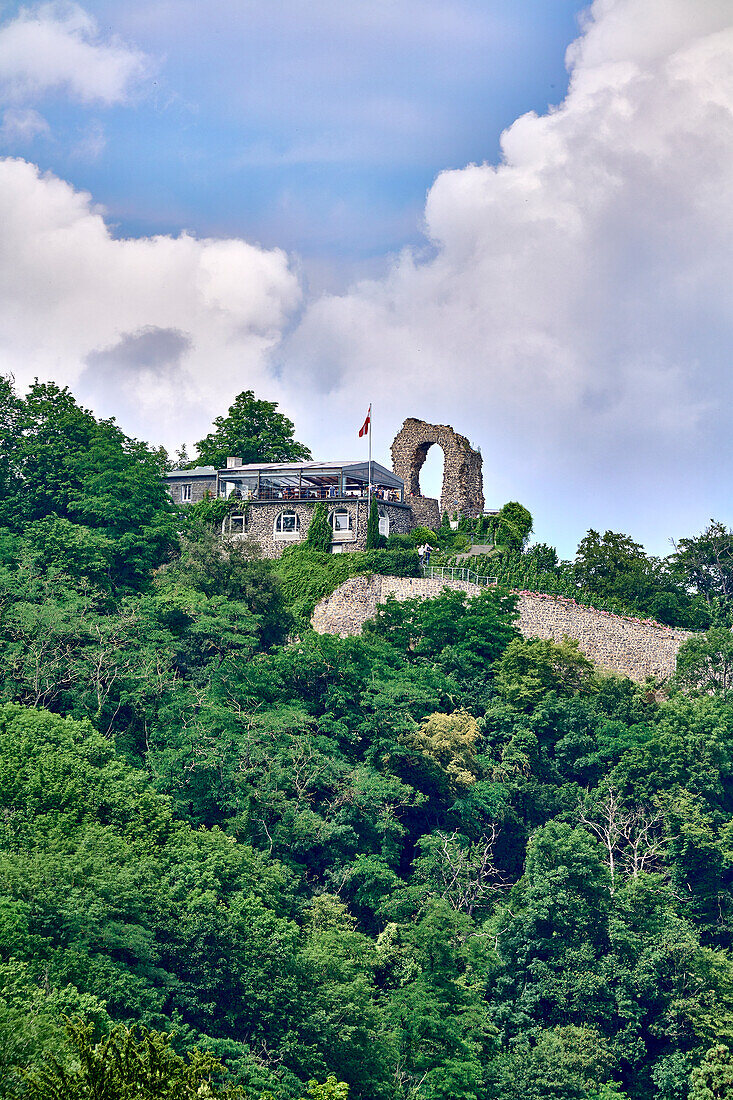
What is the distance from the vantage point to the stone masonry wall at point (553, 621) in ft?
182

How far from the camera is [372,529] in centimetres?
6016

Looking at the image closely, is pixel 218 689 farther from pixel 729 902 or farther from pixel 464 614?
pixel 729 902

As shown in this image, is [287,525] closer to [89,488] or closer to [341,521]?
[341,521]

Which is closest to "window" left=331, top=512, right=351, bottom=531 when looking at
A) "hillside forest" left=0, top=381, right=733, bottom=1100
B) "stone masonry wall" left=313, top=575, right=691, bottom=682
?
"hillside forest" left=0, top=381, right=733, bottom=1100

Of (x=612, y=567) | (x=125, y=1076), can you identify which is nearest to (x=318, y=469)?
(x=612, y=567)

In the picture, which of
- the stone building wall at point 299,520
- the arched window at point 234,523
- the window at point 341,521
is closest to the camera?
the stone building wall at point 299,520

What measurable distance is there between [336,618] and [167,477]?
586 inches

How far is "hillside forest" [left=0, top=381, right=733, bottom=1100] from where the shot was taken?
37125 mm

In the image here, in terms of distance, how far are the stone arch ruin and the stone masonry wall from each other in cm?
1030

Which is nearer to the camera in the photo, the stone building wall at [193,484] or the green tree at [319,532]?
the green tree at [319,532]

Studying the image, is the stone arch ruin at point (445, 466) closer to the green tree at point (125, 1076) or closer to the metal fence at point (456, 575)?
the metal fence at point (456, 575)

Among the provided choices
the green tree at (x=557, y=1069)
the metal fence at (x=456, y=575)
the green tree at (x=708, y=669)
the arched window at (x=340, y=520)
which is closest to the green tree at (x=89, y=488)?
the arched window at (x=340, y=520)

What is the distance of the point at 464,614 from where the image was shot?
54375mm

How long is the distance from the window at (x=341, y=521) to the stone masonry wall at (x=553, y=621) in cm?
485
